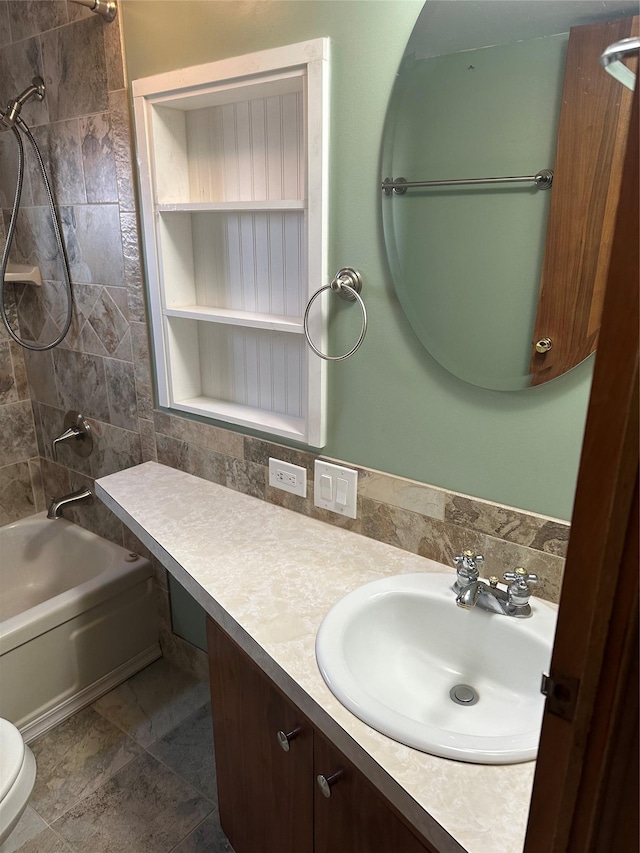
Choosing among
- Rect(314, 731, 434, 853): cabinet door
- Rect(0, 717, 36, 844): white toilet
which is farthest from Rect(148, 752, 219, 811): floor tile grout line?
Rect(314, 731, 434, 853): cabinet door

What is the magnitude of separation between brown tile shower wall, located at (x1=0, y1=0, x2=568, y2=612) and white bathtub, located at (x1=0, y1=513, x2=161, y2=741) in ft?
0.33

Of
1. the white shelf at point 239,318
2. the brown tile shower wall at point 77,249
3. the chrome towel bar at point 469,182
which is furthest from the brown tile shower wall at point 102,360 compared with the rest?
the chrome towel bar at point 469,182

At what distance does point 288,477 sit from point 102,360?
951mm

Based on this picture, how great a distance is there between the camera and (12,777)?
1.31 m

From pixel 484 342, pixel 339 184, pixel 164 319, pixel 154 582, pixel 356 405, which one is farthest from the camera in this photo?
pixel 154 582

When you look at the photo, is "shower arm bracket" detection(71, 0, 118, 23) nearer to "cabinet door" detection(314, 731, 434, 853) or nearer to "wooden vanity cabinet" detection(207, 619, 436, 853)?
"wooden vanity cabinet" detection(207, 619, 436, 853)

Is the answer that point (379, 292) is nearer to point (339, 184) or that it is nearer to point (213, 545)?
point (339, 184)

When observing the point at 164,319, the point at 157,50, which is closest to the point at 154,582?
the point at 164,319

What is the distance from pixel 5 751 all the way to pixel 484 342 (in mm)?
1455

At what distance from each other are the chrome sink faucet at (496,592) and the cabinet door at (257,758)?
15.3 inches

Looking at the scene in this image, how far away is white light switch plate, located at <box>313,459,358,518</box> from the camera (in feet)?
4.65

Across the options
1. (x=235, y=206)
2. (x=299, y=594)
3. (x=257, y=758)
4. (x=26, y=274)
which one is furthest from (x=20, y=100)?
(x=257, y=758)

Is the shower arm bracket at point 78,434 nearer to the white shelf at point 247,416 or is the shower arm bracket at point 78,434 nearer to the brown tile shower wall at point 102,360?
the brown tile shower wall at point 102,360

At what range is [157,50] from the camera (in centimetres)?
152
